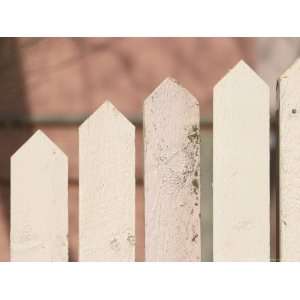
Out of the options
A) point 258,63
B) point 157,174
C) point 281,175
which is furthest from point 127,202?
point 258,63

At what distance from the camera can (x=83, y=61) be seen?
9.50ft

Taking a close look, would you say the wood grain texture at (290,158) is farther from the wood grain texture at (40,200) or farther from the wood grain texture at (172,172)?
the wood grain texture at (40,200)

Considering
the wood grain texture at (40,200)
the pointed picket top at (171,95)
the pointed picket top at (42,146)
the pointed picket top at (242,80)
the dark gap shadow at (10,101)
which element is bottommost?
the wood grain texture at (40,200)

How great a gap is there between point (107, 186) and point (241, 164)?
1.38 ft

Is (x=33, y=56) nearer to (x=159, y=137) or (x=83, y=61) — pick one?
(x=83, y=61)

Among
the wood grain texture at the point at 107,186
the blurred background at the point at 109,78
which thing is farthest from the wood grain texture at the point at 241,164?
the blurred background at the point at 109,78

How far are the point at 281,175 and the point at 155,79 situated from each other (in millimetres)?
1172

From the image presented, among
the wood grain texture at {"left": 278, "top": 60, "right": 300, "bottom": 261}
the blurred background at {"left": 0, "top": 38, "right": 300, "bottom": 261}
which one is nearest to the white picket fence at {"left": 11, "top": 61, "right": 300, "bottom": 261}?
the wood grain texture at {"left": 278, "top": 60, "right": 300, "bottom": 261}

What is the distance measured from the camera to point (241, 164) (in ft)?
6.09

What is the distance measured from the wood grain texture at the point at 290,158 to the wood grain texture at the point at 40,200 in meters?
0.68

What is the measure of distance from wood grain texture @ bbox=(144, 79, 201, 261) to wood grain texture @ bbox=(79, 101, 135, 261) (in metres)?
0.06

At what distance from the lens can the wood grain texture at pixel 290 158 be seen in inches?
71.8

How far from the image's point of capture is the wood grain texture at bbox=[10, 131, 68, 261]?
190 centimetres

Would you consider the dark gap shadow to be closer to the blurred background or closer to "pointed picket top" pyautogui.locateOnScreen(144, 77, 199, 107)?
the blurred background
